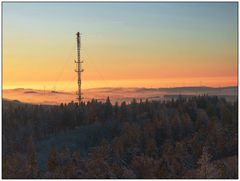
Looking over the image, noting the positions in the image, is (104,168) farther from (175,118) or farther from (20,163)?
(175,118)

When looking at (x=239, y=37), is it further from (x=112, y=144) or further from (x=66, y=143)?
(x=66, y=143)

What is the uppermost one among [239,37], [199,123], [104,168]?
[239,37]

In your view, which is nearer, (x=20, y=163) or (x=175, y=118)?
(x=20, y=163)

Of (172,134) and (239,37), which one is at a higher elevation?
(239,37)

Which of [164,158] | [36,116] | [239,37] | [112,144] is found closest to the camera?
[239,37]

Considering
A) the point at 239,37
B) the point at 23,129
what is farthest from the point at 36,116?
the point at 239,37

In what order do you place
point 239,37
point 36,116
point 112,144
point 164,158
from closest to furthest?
point 239,37, point 164,158, point 112,144, point 36,116

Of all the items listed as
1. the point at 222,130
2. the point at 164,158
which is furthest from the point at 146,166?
the point at 222,130
